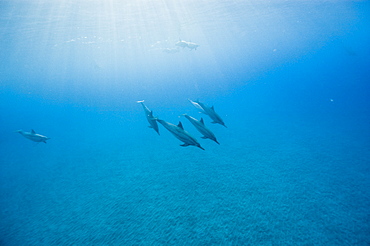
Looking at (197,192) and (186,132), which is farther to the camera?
(197,192)

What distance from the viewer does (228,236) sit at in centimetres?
444

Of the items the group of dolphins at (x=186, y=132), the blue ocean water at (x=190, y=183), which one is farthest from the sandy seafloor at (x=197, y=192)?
the group of dolphins at (x=186, y=132)

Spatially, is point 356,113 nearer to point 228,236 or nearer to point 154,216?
point 228,236

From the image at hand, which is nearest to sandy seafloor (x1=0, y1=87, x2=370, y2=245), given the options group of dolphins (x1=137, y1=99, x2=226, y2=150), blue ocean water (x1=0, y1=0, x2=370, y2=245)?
blue ocean water (x1=0, y1=0, x2=370, y2=245)

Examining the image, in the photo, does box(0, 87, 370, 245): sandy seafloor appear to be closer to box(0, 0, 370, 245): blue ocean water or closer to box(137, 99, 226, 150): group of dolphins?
box(0, 0, 370, 245): blue ocean water

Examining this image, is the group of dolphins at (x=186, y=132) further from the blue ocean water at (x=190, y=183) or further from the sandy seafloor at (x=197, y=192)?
the sandy seafloor at (x=197, y=192)

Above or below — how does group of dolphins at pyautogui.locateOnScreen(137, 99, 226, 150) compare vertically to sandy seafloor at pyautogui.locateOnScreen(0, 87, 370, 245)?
above

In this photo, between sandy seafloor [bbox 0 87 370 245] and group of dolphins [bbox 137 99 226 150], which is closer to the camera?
group of dolphins [bbox 137 99 226 150]

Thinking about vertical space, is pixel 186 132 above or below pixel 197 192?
above

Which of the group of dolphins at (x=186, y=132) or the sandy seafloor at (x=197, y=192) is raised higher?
the group of dolphins at (x=186, y=132)

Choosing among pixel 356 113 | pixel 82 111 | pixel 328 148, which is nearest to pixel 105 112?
pixel 82 111

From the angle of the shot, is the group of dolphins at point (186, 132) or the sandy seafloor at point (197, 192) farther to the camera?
the sandy seafloor at point (197, 192)

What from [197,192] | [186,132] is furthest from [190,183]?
[186,132]

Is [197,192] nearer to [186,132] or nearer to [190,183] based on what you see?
[190,183]
